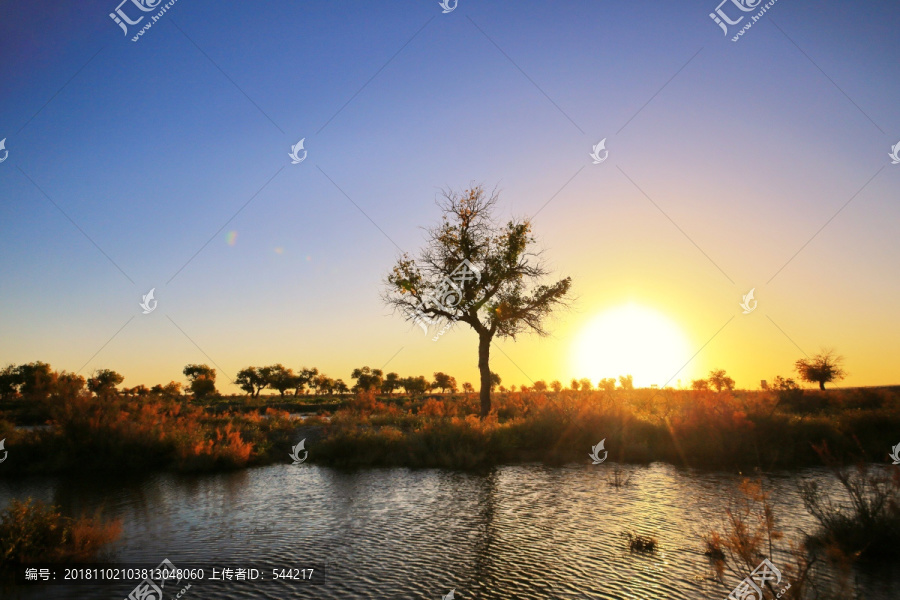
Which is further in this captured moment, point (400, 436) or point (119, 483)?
point (400, 436)

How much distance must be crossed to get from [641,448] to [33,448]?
2316 centimetres

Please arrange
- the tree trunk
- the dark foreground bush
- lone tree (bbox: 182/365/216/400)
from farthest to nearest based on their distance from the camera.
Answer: lone tree (bbox: 182/365/216/400) < the tree trunk < the dark foreground bush

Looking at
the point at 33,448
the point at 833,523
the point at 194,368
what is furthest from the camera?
the point at 194,368

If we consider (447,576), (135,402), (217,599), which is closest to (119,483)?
(135,402)

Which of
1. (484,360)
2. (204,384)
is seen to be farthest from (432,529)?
(204,384)

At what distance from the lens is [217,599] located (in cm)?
703

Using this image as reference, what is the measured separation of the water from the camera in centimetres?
729

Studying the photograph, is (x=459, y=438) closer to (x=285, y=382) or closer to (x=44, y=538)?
(x=44, y=538)

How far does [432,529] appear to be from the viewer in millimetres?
10000

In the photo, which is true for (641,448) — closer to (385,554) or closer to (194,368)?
(385,554)

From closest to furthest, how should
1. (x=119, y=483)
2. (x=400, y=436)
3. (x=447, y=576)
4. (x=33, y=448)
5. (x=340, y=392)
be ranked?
(x=447, y=576) < (x=119, y=483) < (x=33, y=448) < (x=400, y=436) < (x=340, y=392)

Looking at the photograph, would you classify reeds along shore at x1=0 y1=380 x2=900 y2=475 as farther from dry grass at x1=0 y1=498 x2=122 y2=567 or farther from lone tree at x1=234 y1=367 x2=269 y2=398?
lone tree at x1=234 y1=367 x2=269 y2=398

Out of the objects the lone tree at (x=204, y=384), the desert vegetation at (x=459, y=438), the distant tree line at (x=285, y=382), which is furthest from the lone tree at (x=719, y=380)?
the lone tree at (x=204, y=384)

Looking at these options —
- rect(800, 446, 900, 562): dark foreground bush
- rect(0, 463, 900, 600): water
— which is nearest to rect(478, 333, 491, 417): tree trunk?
rect(0, 463, 900, 600): water
